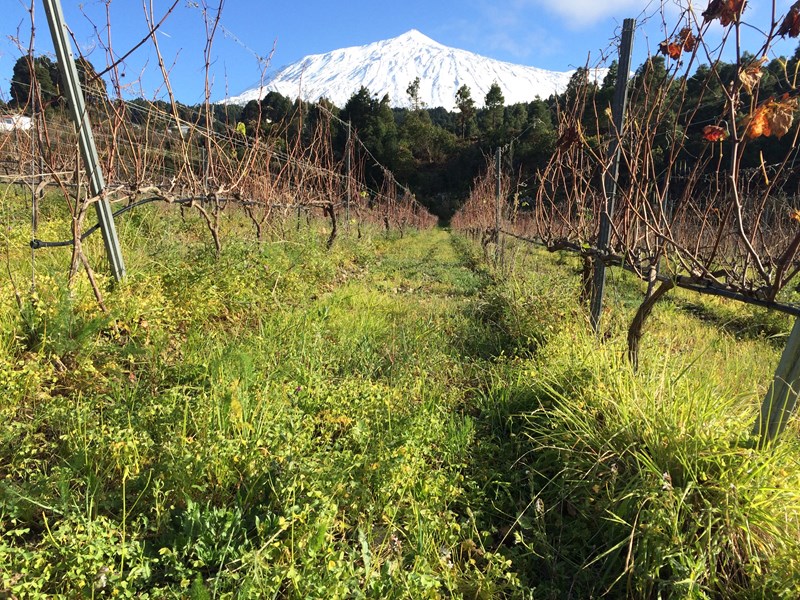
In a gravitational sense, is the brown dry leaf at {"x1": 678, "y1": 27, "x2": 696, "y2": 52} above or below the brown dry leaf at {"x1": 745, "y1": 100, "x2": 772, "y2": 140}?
above

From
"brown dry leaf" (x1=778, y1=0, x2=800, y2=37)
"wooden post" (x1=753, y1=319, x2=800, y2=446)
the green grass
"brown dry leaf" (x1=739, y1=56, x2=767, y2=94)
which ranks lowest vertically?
the green grass

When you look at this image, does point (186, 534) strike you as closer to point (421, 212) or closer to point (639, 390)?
point (639, 390)

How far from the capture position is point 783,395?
1.73 metres

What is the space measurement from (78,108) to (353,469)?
309 cm

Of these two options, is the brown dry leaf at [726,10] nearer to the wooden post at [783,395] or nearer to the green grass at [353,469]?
the wooden post at [783,395]

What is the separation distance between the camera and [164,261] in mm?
4078

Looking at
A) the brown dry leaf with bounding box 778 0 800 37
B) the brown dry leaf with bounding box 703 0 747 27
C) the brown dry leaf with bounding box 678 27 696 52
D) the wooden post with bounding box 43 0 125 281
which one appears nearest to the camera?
the brown dry leaf with bounding box 778 0 800 37

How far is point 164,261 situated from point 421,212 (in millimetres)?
23577

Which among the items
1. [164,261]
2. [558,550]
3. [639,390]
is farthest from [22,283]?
[639,390]

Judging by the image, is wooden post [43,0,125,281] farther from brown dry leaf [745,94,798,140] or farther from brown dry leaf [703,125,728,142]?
brown dry leaf [745,94,798,140]

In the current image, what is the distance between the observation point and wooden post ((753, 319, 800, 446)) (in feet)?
5.56

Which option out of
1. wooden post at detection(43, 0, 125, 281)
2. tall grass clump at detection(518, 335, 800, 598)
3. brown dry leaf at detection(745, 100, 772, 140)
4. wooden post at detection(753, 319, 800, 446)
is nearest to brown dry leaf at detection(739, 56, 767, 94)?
brown dry leaf at detection(745, 100, 772, 140)

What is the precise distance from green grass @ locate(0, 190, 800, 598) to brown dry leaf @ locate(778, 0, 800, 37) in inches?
59.1

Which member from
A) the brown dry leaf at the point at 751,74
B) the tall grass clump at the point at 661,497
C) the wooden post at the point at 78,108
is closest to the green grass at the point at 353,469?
the tall grass clump at the point at 661,497
